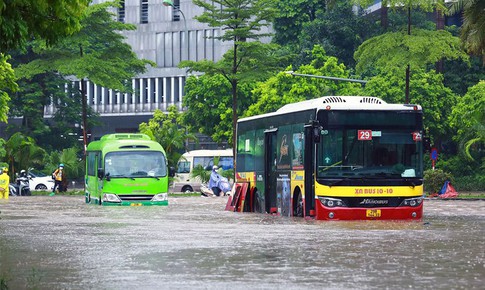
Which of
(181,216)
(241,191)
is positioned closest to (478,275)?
(181,216)

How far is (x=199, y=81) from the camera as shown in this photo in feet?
304

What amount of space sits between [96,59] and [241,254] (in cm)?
4349

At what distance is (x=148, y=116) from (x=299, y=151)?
8690 centimetres

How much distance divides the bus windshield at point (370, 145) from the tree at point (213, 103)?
194 ft

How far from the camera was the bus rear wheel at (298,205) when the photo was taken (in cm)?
3052

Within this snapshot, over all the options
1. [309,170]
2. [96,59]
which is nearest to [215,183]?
[96,59]

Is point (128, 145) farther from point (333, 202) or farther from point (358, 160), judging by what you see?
point (358, 160)

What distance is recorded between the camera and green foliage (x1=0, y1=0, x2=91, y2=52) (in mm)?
13406

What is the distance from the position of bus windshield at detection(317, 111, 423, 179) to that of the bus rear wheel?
79.8 inches

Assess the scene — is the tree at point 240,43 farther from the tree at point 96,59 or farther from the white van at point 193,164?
the white van at point 193,164

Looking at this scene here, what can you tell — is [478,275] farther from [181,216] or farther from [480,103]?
[480,103]

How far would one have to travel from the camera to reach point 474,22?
1651 inches

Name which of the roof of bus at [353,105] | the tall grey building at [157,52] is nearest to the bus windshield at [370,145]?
the roof of bus at [353,105]

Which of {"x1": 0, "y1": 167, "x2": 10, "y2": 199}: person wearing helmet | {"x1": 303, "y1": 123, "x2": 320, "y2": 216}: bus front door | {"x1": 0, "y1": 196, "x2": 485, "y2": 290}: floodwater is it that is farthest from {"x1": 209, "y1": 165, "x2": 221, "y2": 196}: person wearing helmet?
{"x1": 303, "y1": 123, "x2": 320, "y2": 216}: bus front door
